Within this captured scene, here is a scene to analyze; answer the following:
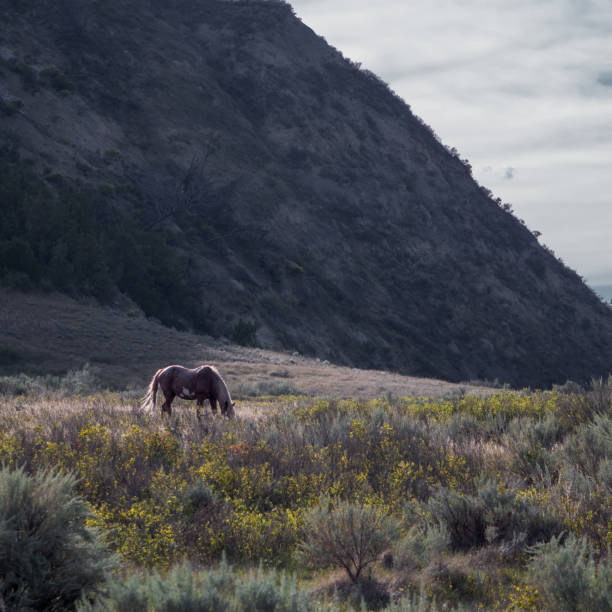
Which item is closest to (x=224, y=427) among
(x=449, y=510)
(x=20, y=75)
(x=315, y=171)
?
(x=449, y=510)

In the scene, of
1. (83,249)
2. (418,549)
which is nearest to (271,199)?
(83,249)

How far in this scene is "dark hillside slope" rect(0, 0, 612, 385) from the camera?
3875 centimetres

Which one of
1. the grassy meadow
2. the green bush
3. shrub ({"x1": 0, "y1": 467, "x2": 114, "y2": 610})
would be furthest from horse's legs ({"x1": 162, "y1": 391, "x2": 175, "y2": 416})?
the green bush

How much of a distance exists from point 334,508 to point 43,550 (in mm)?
2476

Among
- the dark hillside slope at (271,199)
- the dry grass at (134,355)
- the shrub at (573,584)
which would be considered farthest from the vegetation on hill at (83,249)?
the shrub at (573,584)

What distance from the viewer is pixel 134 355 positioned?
25.9 meters

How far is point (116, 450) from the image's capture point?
8.01 metres

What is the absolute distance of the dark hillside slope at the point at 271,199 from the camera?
38.8 meters

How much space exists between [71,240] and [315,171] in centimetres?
2668

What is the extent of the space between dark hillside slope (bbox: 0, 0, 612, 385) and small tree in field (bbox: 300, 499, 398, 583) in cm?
2702

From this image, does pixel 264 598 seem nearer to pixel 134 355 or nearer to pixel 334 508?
pixel 334 508

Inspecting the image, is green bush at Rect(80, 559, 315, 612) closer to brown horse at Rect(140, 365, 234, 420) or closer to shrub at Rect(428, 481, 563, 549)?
shrub at Rect(428, 481, 563, 549)

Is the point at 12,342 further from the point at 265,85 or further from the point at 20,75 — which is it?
the point at 265,85

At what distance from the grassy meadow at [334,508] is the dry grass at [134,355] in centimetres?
1303
